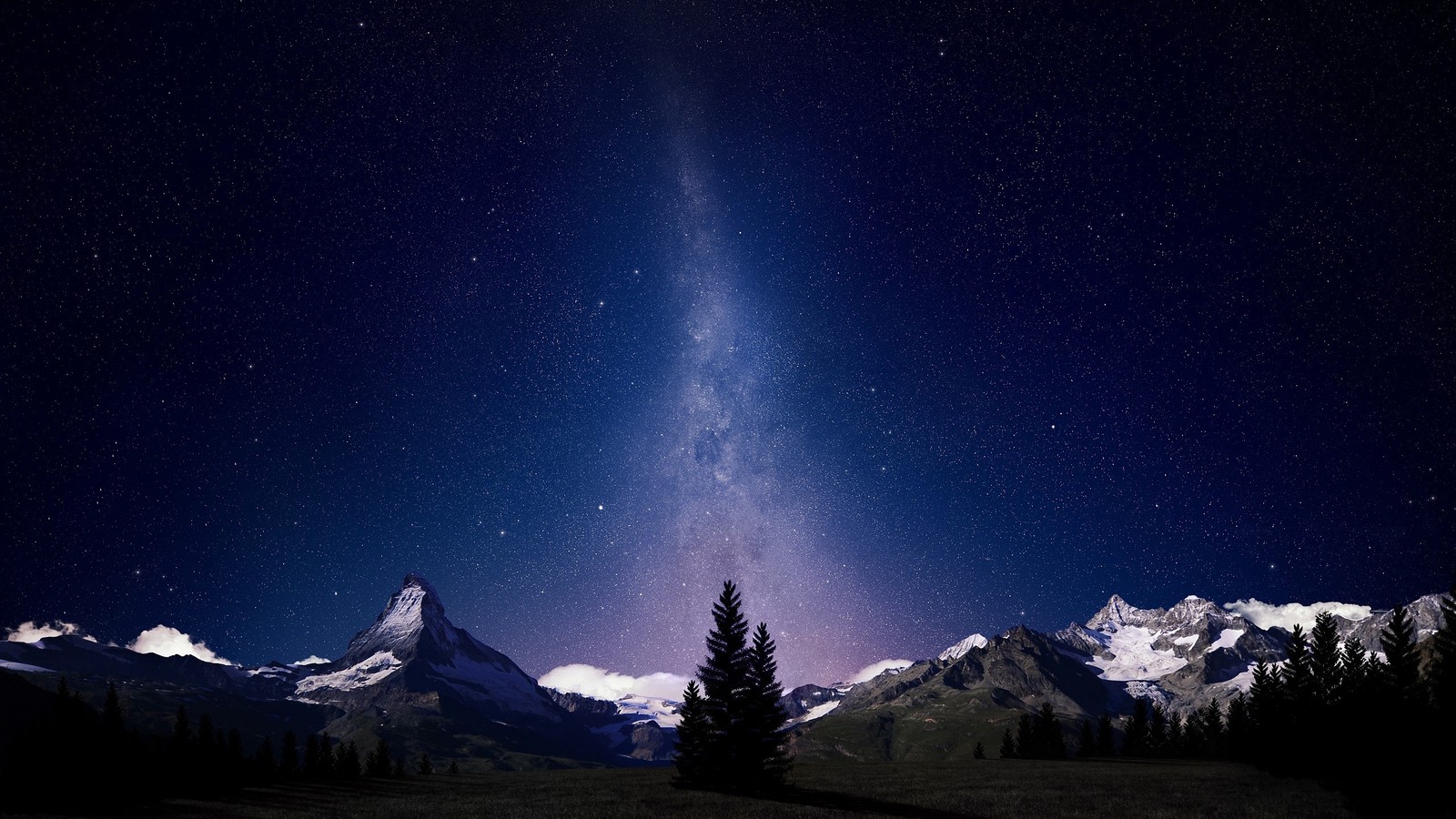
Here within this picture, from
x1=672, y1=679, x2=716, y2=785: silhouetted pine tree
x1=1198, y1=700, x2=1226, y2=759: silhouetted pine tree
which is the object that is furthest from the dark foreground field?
x1=1198, y1=700, x2=1226, y2=759: silhouetted pine tree

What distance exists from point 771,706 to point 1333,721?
107 ft

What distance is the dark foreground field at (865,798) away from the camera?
31.3 metres

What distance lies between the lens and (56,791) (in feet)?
150

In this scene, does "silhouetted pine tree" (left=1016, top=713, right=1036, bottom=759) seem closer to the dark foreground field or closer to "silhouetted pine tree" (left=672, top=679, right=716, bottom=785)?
the dark foreground field

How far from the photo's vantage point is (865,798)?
3734cm

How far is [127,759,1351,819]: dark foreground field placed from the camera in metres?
31.3

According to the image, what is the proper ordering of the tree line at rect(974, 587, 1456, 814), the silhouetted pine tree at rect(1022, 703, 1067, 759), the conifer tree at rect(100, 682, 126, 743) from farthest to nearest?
the silhouetted pine tree at rect(1022, 703, 1067, 759) → the conifer tree at rect(100, 682, 126, 743) → the tree line at rect(974, 587, 1456, 814)

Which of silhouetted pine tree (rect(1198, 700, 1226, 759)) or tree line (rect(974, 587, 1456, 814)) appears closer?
tree line (rect(974, 587, 1456, 814))

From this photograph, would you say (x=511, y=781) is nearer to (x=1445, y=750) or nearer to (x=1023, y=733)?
(x=1445, y=750)

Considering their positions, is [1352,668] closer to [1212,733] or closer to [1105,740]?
[1105,740]

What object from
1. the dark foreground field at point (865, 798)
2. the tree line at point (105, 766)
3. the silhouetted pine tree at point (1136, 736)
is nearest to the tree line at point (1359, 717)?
the dark foreground field at point (865, 798)

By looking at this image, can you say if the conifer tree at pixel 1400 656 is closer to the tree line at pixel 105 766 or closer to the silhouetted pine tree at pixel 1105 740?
the silhouetted pine tree at pixel 1105 740

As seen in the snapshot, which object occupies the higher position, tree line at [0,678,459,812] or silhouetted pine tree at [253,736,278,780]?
tree line at [0,678,459,812]

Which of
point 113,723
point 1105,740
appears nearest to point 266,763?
point 113,723
